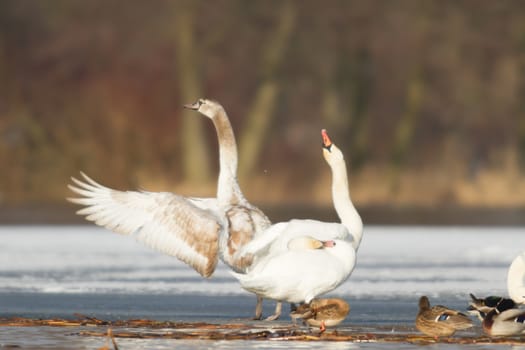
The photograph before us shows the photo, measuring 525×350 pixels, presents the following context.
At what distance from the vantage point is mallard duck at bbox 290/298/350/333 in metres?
9.84

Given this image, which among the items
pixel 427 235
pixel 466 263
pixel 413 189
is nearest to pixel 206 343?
pixel 466 263

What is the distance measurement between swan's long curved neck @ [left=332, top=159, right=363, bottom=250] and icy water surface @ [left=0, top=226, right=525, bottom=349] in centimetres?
62

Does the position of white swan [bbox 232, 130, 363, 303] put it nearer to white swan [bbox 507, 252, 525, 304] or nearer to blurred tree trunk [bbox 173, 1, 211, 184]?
white swan [bbox 507, 252, 525, 304]

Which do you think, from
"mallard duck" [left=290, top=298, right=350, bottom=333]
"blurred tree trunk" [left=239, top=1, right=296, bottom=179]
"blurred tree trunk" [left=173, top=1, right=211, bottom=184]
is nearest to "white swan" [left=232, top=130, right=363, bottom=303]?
"mallard duck" [left=290, top=298, right=350, bottom=333]

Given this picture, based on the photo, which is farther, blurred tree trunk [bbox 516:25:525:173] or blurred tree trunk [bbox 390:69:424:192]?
blurred tree trunk [bbox 390:69:424:192]

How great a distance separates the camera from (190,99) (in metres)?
33.9

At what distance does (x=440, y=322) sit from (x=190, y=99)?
24.8 meters

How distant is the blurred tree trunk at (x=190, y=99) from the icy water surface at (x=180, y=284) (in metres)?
13.9

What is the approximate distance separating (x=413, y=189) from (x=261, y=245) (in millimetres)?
20754

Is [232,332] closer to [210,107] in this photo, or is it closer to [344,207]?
[344,207]

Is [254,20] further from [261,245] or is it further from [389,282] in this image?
[261,245]

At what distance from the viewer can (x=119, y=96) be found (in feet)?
122

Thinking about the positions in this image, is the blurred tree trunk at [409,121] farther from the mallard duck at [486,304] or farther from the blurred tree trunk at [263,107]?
the mallard duck at [486,304]

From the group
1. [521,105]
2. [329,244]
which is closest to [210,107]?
[329,244]
